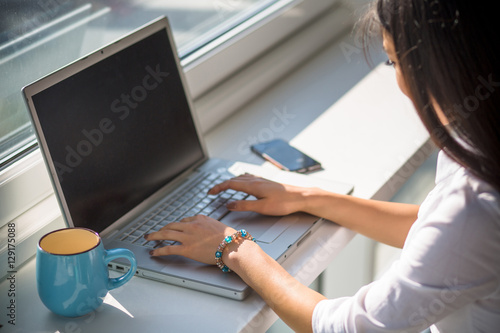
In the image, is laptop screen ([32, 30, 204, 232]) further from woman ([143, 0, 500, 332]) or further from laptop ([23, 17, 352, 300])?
woman ([143, 0, 500, 332])

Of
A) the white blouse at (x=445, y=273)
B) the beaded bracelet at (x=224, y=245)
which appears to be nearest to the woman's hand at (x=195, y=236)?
the beaded bracelet at (x=224, y=245)

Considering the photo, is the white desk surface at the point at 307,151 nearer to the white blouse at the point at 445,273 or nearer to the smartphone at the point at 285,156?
the smartphone at the point at 285,156

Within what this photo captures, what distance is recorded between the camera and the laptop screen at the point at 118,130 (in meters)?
0.94

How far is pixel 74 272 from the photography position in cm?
80

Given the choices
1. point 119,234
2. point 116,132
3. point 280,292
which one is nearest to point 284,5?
point 116,132

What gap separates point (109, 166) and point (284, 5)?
2.95ft

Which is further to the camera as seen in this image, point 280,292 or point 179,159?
point 179,159

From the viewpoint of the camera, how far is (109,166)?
3.35ft

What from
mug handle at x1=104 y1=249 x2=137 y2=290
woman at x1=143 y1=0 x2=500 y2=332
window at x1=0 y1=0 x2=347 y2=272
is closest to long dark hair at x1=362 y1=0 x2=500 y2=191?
woman at x1=143 y1=0 x2=500 y2=332

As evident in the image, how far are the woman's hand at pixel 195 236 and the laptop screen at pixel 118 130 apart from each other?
117 mm

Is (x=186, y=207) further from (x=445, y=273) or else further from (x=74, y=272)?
(x=445, y=273)

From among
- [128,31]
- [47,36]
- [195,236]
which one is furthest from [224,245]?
[128,31]

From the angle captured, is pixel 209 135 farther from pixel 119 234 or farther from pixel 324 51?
pixel 324 51

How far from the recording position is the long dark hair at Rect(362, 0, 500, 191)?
27.3 inches
